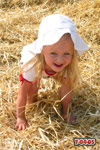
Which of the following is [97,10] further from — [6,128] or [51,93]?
[6,128]

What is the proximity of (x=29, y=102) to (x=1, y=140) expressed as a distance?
1.85 feet

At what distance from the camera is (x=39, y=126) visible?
2.46 meters

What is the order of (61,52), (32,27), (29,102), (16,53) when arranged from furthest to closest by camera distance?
(32,27)
(16,53)
(29,102)
(61,52)

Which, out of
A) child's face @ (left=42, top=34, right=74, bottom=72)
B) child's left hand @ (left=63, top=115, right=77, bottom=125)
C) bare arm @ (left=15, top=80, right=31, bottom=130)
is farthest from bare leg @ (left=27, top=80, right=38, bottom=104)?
child's face @ (left=42, top=34, right=74, bottom=72)

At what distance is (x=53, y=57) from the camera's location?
214 centimetres

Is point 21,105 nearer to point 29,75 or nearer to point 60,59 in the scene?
point 29,75

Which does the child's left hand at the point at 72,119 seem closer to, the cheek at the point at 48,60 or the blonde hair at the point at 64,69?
the blonde hair at the point at 64,69

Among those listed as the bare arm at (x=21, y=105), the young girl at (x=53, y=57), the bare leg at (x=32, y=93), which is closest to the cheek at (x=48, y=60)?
the young girl at (x=53, y=57)

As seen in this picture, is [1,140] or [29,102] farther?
[29,102]

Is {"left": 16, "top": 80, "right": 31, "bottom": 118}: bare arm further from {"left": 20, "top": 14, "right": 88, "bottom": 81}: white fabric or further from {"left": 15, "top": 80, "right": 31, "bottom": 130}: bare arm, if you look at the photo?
{"left": 20, "top": 14, "right": 88, "bottom": 81}: white fabric

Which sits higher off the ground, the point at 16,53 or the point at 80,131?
the point at 16,53

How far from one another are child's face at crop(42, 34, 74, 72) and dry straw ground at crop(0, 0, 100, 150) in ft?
1.78

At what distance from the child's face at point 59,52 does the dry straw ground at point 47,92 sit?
54 cm

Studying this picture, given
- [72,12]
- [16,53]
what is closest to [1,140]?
[16,53]
